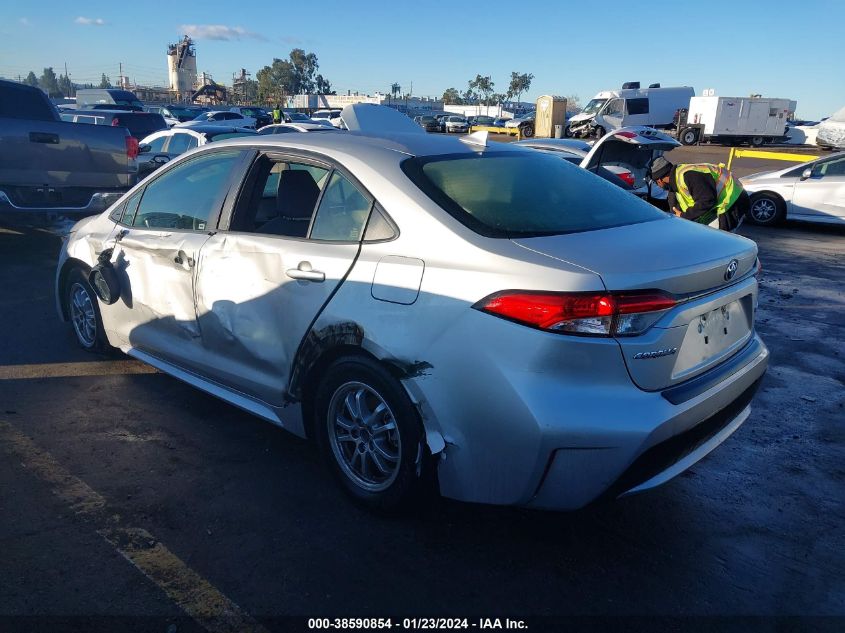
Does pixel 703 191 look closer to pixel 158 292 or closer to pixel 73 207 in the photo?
pixel 158 292

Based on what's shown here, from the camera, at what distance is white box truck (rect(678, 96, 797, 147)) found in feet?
115

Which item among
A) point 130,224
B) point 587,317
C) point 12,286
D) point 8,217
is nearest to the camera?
point 587,317

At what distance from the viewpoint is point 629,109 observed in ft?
124

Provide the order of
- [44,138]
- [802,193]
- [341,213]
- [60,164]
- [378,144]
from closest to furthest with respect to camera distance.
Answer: [341,213]
[378,144]
[44,138]
[60,164]
[802,193]

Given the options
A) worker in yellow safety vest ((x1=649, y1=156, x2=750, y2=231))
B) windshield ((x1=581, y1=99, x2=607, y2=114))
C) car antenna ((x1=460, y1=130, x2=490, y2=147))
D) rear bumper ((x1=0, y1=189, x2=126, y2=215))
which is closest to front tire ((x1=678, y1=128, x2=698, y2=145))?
windshield ((x1=581, y1=99, x2=607, y2=114))

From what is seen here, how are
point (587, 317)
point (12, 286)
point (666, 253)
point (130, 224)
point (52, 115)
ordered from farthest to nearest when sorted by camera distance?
point (52, 115) → point (12, 286) → point (130, 224) → point (666, 253) → point (587, 317)

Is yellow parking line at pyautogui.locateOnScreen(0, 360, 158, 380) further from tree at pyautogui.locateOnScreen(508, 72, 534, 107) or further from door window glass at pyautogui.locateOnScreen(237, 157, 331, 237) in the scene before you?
tree at pyautogui.locateOnScreen(508, 72, 534, 107)

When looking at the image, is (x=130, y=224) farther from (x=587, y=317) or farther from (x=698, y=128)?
(x=698, y=128)

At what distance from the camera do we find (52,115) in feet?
33.1

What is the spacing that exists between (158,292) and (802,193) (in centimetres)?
1152

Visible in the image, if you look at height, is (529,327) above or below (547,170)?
below

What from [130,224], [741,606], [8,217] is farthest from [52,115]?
[741,606]

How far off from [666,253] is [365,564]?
5.79 ft

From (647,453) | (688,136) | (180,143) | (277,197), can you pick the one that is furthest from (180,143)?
(688,136)
